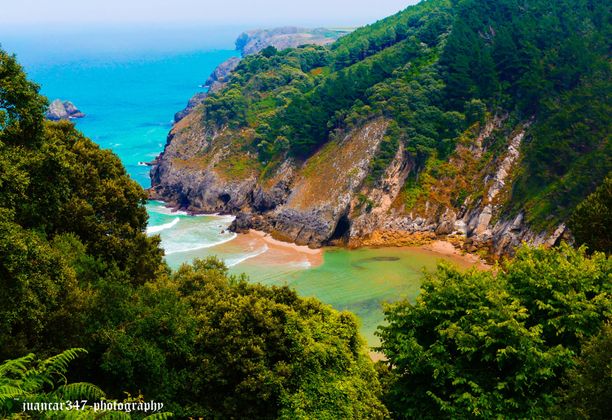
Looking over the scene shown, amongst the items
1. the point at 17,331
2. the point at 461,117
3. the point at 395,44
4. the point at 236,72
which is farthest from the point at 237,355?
the point at 236,72

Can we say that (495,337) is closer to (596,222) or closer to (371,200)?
(596,222)

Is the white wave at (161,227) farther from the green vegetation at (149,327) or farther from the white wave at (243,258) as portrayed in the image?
the green vegetation at (149,327)

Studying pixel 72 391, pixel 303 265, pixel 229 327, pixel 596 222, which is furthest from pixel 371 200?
pixel 72 391

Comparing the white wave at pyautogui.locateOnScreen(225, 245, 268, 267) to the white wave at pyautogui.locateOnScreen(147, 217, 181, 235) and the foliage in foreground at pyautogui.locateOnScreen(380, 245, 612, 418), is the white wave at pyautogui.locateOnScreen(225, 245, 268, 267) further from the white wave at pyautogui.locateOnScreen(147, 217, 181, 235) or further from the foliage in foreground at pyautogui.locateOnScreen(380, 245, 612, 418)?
the foliage in foreground at pyautogui.locateOnScreen(380, 245, 612, 418)

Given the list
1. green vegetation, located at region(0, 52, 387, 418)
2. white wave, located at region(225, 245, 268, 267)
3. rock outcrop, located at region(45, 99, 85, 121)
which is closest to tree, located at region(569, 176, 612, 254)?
green vegetation, located at region(0, 52, 387, 418)

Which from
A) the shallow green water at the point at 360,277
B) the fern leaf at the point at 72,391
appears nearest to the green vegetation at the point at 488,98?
the shallow green water at the point at 360,277

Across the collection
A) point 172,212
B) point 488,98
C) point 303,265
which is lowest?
point 303,265

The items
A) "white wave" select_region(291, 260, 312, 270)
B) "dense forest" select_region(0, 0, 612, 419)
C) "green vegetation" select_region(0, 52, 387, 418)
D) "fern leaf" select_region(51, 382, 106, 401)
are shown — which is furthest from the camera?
"white wave" select_region(291, 260, 312, 270)
